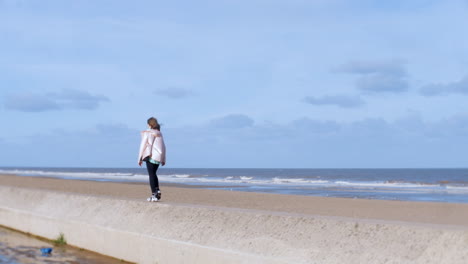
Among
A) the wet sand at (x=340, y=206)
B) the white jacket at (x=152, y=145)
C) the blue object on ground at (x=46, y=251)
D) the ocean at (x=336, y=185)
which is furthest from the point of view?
the ocean at (x=336, y=185)

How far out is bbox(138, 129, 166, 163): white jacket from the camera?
34.8ft

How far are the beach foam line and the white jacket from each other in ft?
3.63

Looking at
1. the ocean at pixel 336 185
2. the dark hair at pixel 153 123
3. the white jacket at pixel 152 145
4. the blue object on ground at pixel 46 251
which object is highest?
the dark hair at pixel 153 123

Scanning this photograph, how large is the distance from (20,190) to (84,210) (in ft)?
13.2

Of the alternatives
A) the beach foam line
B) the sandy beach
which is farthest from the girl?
the sandy beach

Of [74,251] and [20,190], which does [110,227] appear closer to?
[74,251]

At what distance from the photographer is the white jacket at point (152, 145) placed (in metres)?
10.6

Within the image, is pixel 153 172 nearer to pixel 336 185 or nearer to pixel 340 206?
pixel 340 206

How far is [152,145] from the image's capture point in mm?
10609

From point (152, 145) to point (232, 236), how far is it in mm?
3812

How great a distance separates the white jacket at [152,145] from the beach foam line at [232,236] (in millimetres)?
1108

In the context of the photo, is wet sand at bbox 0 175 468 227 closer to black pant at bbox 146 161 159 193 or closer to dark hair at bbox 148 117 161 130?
black pant at bbox 146 161 159 193

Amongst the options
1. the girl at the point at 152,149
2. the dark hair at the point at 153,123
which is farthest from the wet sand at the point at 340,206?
the dark hair at the point at 153,123

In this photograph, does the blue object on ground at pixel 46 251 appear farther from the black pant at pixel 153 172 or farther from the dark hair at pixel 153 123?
the dark hair at pixel 153 123
